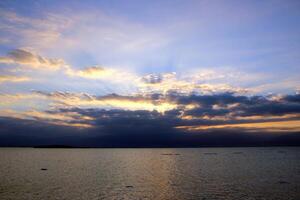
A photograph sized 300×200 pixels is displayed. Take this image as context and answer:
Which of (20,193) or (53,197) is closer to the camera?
(53,197)

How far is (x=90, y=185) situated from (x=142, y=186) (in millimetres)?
12257

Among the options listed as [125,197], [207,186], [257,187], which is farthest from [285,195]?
[125,197]

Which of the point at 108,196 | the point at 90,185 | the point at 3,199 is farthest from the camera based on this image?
the point at 90,185

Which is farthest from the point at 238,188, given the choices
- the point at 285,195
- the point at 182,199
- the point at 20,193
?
the point at 20,193

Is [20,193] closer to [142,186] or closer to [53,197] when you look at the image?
[53,197]

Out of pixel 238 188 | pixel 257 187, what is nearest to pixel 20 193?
pixel 238 188

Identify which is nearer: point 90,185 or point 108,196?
point 108,196

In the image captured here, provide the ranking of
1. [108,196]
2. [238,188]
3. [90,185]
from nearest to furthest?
[108,196]
[238,188]
[90,185]

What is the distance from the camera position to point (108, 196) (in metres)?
57.6

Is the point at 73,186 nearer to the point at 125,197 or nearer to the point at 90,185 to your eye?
the point at 90,185

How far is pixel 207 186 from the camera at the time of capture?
70.9 metres

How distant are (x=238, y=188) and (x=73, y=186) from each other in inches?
1456

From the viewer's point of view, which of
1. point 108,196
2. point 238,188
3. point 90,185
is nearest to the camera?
point 108,196

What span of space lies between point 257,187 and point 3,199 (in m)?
51.8
